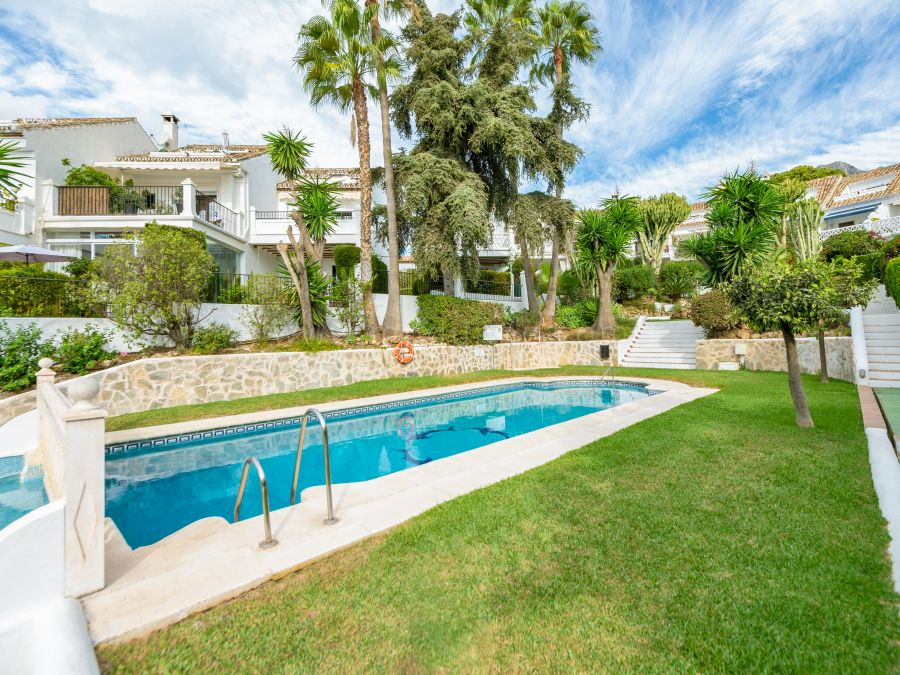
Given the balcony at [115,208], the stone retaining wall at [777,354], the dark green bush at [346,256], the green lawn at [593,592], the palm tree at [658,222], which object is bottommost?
the green lawn at [593,592]

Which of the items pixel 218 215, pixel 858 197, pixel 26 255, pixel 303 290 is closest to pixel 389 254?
pixel 303 290

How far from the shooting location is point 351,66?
13.8 meters

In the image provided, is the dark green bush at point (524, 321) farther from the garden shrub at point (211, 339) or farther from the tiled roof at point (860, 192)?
the tiled roof at point (860, 192)

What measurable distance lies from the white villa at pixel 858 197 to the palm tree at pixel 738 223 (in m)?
14.6

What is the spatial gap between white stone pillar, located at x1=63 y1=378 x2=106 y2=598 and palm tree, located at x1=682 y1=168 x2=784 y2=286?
58.5 feet

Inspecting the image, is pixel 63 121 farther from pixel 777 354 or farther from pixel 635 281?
pixel 777 354

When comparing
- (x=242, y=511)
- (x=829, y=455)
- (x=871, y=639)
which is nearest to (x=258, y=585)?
(x=242, y=511)

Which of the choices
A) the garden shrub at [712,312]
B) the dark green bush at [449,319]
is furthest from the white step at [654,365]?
the dark green bush at [449,319]

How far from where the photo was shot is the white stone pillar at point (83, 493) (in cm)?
279

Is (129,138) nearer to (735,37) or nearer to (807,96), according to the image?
(735,37)

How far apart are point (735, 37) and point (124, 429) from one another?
20.7 m

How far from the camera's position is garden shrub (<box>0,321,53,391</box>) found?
27.8 feet

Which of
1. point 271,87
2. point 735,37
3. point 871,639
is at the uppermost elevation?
point 271,87

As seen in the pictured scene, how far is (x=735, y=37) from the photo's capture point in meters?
14.3
